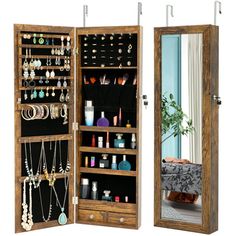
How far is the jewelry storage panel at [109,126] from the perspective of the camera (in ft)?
25.9

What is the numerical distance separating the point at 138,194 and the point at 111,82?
125 cm

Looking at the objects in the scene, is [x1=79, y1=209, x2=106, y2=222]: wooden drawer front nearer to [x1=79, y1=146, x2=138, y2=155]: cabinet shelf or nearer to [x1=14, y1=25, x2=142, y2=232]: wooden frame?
[x1=14, y1=25, x2=142, y2=232]: wooden frame

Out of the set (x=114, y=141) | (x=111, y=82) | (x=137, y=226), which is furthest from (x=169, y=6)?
(x=137, y=226)

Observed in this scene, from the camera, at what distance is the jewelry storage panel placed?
7906 mm

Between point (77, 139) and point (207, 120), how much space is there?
4.84 ft

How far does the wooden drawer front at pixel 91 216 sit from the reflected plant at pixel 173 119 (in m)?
1.07

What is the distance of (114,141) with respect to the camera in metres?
8.04

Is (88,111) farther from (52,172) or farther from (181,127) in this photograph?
(181,127)

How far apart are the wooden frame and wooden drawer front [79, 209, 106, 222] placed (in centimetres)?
2

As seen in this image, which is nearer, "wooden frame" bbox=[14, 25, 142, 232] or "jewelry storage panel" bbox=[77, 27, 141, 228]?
"wooden frame" bbox=[14, 25, 142, 232]

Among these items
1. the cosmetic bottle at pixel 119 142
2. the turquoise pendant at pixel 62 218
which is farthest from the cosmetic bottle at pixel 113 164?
the turquoise pendant at pixel 62 218

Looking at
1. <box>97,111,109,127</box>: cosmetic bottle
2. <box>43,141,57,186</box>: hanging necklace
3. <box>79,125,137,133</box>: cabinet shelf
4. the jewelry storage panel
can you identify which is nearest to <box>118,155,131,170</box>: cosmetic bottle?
the jewelry storage panel

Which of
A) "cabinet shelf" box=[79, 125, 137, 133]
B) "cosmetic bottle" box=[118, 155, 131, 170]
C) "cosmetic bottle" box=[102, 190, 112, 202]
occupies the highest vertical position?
"cabinet shelf" box=[79, 125, 137, 133]

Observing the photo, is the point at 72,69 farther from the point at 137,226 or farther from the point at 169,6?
the point at 137,226
